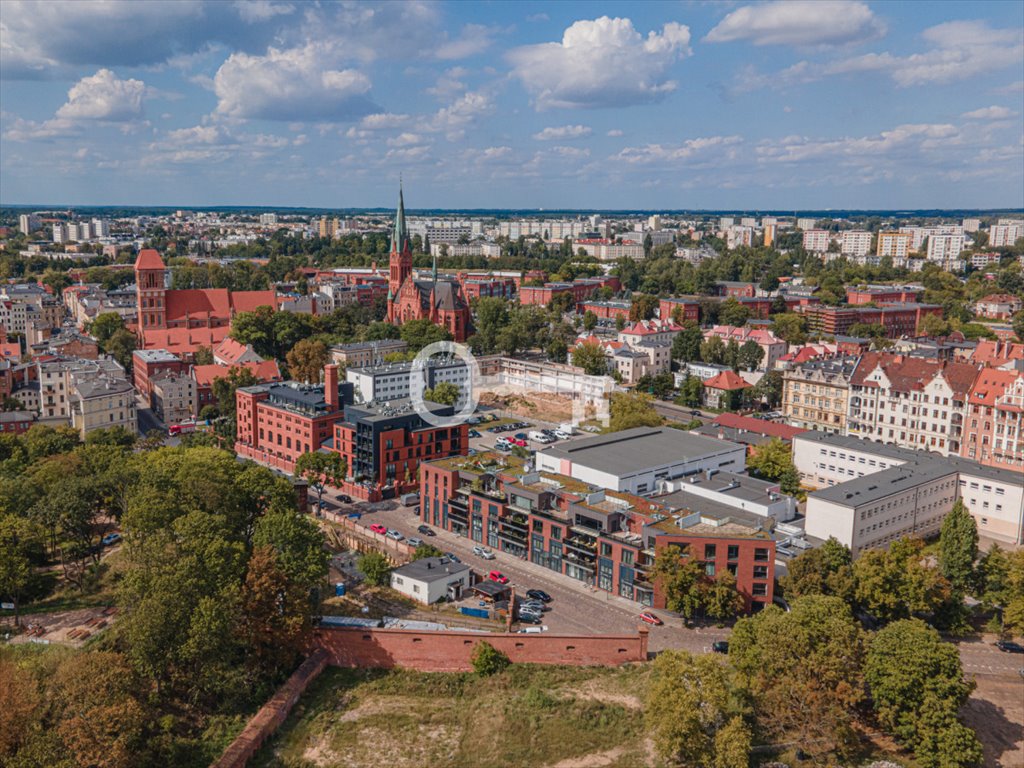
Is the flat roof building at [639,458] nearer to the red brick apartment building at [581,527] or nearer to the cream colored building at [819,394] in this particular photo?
the red brick apartment building at [581,527]

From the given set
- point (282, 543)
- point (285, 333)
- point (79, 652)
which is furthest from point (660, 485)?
point (285, 333)

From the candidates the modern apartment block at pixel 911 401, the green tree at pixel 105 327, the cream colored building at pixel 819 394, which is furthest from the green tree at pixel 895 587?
the green tree at pixel 105 327

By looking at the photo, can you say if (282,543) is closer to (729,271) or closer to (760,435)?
(760,435)

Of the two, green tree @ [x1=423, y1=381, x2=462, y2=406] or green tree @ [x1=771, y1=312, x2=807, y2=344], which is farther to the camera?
green tree @ [x1=771, y1=312, x2=807, y2=344]

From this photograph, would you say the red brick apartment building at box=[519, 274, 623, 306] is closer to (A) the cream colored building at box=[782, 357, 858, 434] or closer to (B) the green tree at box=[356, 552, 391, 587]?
(A) the cream colored building at box=[782, 357, 858, 434]

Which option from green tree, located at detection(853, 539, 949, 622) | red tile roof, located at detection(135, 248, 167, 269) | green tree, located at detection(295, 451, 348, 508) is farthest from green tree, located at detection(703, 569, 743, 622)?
red tile roof, located at detection(135, 248, 167, 269)

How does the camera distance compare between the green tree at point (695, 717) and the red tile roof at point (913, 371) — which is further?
the red tile roof at point (913, 371)

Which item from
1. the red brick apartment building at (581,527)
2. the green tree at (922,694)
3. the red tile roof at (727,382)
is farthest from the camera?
the red tile roof at (727,382)
